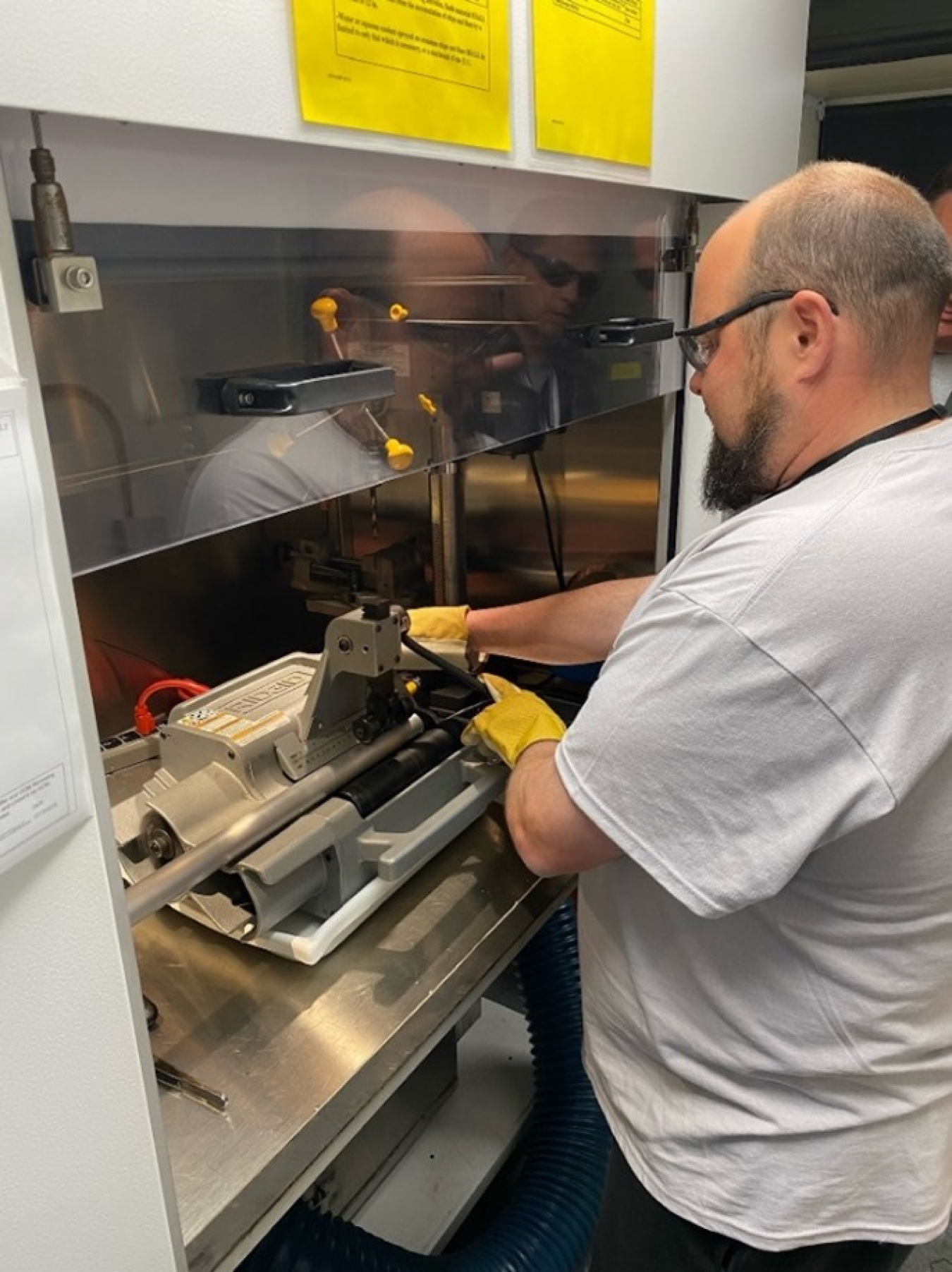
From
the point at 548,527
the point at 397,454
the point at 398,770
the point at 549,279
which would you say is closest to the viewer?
the point at 397,454

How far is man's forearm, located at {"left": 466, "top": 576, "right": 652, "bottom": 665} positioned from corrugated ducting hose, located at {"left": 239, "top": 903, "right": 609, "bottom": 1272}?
0.46 m

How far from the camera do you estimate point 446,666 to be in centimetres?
126

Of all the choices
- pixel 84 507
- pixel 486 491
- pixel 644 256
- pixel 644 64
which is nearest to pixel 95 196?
pixel 84 507

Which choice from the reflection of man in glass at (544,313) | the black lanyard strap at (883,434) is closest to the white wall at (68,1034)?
the black lanyard strap at (883,434)

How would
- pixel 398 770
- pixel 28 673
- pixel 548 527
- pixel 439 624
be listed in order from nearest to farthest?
pixel 28 673 → pixel 398 770 → pixel 439 624 → pixel 548 527

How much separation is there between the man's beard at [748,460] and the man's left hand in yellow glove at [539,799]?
34 centimetres

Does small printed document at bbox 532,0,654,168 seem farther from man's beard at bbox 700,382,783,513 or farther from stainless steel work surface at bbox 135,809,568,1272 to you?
stainless steel work surface at bbox 135,809,568,1272

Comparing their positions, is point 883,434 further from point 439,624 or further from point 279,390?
point 439,624

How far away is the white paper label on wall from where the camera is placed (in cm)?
49

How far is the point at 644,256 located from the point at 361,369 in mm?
752

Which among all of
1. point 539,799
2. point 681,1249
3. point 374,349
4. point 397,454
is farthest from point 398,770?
point 681,1249

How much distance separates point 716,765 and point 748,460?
1.15 feet

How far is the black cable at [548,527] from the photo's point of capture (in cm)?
176

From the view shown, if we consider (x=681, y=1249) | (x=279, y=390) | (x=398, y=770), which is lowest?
(x=681, y=1249)
